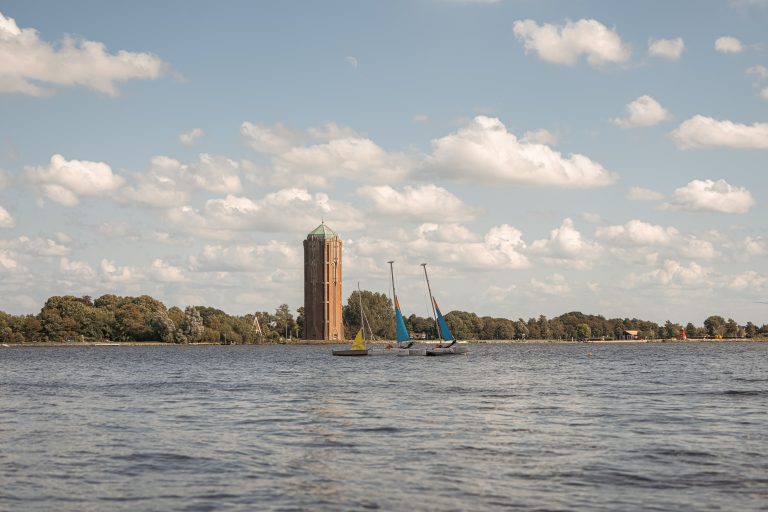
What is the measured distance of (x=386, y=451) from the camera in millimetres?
30766

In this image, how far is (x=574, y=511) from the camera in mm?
21047

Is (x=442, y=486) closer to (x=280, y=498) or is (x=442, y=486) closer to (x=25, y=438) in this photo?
(x=280, y=498)

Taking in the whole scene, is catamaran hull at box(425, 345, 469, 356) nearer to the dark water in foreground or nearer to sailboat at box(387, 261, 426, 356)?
sailboat at box(387, 261, 426, 356)

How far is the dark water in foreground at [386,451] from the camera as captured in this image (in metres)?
22.8

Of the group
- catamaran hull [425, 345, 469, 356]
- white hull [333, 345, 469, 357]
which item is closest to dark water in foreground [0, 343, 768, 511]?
catamaran hull [425, 345, 469, 356]

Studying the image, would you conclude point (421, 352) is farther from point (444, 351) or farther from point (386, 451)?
point (386, 451)

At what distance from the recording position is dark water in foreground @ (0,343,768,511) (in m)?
22.8

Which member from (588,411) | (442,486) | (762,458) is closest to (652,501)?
(442,486)

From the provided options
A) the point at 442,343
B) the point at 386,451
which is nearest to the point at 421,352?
the point at 442,343

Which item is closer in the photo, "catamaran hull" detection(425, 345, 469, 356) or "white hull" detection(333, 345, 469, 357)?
"catamaran hull" detection(425, 345, 469, 356)

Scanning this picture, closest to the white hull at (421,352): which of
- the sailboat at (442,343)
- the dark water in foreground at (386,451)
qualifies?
the sailboat at (442,343)

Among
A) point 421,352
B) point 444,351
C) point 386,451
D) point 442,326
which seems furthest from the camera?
point 421,352

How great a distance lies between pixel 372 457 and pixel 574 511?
9947 millimetres

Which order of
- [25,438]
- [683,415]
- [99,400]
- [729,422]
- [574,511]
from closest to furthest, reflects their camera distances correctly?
[574,511] < [25,438] < [729,422] < [683,415] < [99,400]
